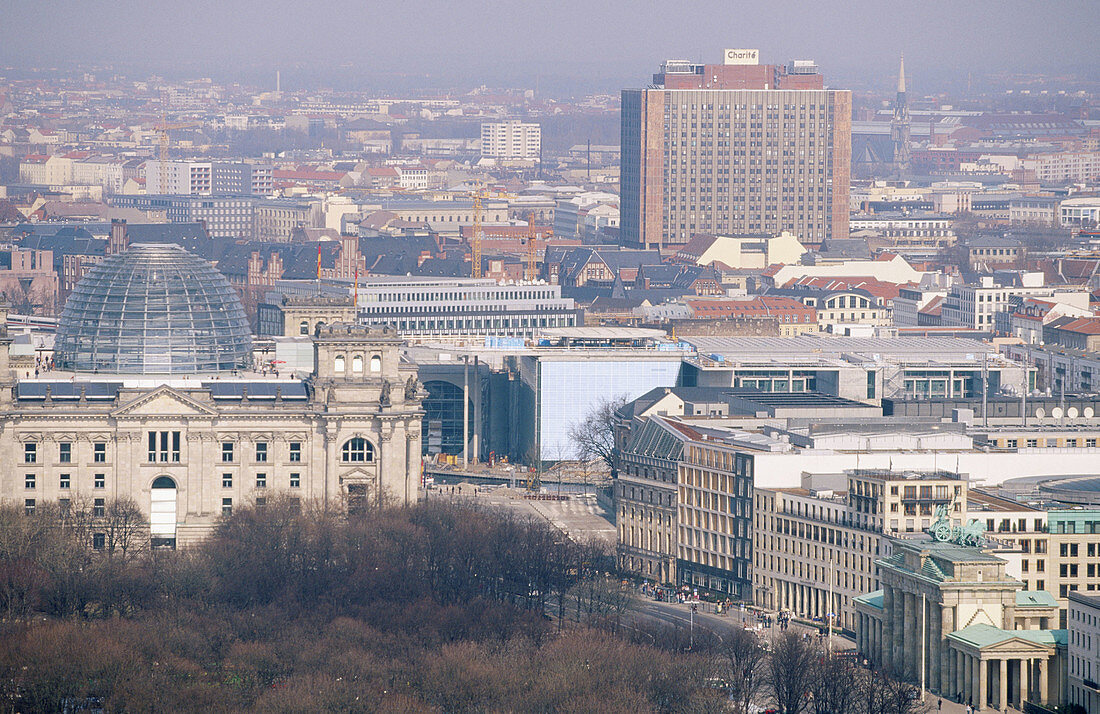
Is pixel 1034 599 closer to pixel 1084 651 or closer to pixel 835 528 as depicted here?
pixel 1084 651

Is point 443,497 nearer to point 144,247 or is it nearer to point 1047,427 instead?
point 144,247

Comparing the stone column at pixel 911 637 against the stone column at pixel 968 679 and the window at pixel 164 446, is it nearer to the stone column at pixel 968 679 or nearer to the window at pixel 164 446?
the stone column at pixel 968 679

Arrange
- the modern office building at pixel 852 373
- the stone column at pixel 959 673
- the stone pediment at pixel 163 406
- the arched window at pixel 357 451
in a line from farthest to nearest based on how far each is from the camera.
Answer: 1. the modern office building at pixel 852 373
2. the arched window at pixel 357 451
3. the stone pediment at pixel 163 406
4. the stone column at pixel 959 673

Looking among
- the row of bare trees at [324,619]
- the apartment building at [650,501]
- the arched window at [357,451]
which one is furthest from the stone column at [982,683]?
the arched window at [357,451]

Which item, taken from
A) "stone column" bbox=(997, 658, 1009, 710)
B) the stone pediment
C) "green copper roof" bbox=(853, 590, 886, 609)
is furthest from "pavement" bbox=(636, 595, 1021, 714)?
the stone pediment

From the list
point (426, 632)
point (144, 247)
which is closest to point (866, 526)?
point (426, 632)

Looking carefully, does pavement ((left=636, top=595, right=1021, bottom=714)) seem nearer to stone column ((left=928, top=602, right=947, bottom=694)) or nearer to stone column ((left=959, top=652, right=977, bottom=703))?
stone column ((left=928, top=602, right=947, bottom=694))
